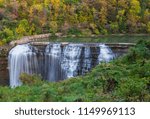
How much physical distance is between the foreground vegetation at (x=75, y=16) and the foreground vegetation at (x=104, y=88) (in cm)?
2387

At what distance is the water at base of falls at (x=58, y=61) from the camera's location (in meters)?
23.8

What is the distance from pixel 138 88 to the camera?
1001 centimetres

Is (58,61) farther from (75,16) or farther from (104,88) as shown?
(75,16)

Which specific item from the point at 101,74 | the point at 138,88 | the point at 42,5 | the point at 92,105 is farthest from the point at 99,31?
the point at 92,105

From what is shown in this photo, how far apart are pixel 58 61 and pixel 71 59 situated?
743 millimetres

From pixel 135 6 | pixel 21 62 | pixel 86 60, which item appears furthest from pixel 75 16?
pixel 86 60

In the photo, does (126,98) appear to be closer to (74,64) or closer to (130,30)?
(74,64)

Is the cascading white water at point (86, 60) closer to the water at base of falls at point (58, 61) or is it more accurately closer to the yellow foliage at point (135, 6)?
the water at base of falls at point (58, 61)

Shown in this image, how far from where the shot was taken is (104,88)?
456 inches

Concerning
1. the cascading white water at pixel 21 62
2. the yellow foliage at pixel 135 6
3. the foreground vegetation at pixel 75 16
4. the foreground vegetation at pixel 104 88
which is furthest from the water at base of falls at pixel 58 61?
the yellow foliage at pixel 135 6

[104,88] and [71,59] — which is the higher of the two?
[104,88]

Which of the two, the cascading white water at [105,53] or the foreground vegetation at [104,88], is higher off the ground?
the foreground vegetation at [104,88]

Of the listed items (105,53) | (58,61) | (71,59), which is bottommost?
(58,61)

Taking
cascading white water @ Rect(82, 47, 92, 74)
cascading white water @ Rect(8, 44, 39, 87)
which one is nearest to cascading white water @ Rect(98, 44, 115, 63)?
cascading white water @ Rect(82, 47, 92, 74)
